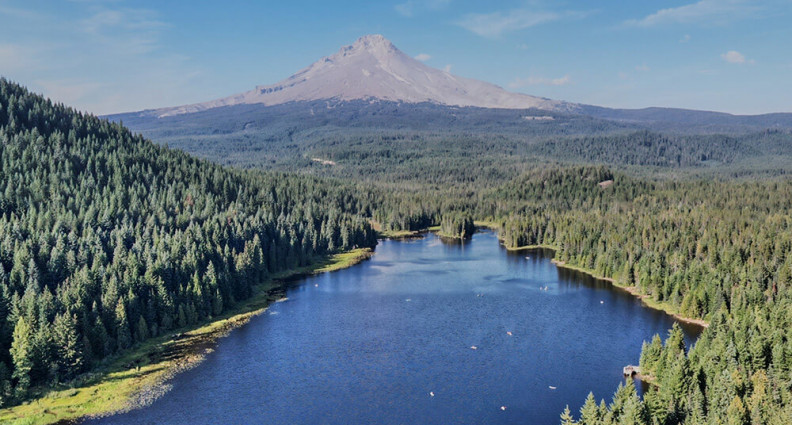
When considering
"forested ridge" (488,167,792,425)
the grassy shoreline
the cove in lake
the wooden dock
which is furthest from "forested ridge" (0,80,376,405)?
the wooden dock

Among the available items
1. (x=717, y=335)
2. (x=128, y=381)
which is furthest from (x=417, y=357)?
(x=717, y=335)

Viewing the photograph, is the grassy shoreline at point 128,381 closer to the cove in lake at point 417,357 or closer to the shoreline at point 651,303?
the cove in lake at point 417,357

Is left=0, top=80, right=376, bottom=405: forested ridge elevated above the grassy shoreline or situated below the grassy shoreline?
above

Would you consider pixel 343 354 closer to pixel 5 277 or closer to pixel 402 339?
pixel 402 339

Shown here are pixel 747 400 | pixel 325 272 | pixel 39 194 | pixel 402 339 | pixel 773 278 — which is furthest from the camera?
pixel 325 272

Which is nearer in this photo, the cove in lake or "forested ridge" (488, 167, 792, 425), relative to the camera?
"forested ridge" (488, 167, 792, 425)

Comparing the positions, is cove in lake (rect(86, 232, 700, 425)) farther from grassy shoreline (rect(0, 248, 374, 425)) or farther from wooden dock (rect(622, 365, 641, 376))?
grassy shoreline (rect(0, 248, 374, 425))

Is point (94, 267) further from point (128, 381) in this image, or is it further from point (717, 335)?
point (717, 335)

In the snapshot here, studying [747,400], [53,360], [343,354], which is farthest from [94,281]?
[747,400]
